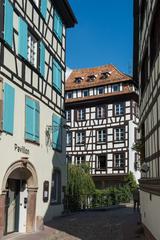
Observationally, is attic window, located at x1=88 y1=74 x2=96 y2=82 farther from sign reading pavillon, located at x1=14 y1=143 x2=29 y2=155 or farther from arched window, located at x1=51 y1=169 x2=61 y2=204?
sign reading pavillon, located at x1=14 y1=143 x2=29 y2=155

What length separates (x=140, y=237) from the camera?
1410 centimetres

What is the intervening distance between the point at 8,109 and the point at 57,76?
7.18m

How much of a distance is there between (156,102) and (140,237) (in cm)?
506

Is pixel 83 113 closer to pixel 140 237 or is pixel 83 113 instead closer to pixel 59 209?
pixel 59 209

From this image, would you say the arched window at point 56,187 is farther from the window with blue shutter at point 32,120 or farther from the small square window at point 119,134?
the small square window at point 119,134

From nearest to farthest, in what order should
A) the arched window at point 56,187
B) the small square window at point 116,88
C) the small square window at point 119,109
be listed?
the arched window at point 56,187 < the small square window at point 119,109 < the small square window at point 116,88

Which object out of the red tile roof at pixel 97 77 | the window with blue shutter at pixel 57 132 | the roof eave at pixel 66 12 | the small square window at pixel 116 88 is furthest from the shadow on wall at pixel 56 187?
the red tile roof at pixel 97 77

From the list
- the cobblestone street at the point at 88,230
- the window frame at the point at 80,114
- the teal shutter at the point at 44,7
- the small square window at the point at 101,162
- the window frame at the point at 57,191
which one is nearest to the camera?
the cobblestone street at the point at 88,230

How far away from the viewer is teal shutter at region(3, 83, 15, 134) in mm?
14188

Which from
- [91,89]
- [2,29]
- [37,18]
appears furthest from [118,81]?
[2,29]

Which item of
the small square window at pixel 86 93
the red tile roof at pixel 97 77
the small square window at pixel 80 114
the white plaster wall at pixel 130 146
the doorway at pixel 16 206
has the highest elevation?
the red tile roof at pixel 97 77

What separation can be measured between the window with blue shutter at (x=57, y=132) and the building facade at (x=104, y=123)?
21.7m

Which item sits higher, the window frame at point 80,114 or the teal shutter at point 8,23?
the window frame at point 80,114

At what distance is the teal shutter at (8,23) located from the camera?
14.4m
